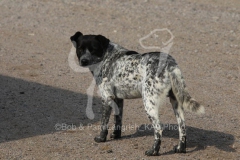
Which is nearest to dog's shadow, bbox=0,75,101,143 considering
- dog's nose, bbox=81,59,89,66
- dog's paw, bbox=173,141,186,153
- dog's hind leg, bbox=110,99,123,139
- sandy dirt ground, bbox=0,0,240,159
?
sandy dirt ground, bbox=0,0,240,159

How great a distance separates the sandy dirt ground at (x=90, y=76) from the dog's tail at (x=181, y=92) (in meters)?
0.79

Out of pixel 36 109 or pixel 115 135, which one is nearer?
pixel 115 135

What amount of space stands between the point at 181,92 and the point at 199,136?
143 cm

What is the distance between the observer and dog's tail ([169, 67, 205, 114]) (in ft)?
29.8

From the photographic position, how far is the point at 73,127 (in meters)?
10.7

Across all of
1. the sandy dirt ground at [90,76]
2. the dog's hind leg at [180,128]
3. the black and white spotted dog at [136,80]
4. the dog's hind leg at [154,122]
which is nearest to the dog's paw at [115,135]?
the black and white spotted dog at [136,80]

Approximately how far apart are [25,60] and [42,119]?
157 inches

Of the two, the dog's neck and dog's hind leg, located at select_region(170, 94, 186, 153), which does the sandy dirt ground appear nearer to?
dog's hind leg, located at select_region(170, 94, 186, 153)

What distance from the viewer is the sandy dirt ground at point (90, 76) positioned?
986cm

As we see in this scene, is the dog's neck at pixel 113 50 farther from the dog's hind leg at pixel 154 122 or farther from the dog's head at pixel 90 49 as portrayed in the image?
the dog's hind leg at pixel 154 122

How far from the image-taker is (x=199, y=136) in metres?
10.3

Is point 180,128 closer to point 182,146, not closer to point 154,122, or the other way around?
point 182,146

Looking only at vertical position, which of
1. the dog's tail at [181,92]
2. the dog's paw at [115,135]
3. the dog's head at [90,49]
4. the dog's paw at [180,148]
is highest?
the dog's head at [90,49]

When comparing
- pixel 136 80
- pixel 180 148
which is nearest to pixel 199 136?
Result: pixel 180 148
